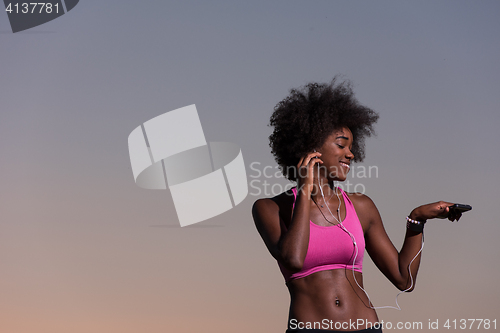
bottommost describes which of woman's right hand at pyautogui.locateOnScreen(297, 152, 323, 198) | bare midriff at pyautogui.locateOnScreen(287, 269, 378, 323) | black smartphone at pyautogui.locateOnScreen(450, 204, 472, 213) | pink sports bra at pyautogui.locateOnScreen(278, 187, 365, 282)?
bare midriff at pyautogui.locateOnScreen(287, 269, 378, 323)

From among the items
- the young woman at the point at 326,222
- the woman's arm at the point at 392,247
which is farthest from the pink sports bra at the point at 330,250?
the woman's arm at the point at 392,247

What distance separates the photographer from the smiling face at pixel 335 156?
2566 millimetres

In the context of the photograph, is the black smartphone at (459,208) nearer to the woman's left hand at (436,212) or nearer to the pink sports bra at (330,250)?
the woman's left hand at (436,212)

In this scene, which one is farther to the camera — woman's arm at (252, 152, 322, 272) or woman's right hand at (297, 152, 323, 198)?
woman's right hand at (297, 152, 323, 198)

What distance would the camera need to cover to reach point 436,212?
2420mm

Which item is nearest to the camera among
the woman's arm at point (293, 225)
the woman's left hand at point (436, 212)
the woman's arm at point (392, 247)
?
the woman's arm at point (293, 225)

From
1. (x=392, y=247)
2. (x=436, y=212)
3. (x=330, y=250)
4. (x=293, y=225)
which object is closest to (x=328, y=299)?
(x=330, y=250)

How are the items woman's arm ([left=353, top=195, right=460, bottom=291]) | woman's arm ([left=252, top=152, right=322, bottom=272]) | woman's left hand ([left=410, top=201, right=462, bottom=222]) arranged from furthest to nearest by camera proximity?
woman's arm ([left=353, top=195, right=460, bottom=291]), woman's left hand ([left=410, top=201, right=462, bottom=222]), woman's arm ([left=252, top=152, right=322, bottom=272])

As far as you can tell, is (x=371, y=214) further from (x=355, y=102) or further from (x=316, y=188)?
(x=355, y=102)

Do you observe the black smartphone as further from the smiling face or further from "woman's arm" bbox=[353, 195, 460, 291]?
the smiling face

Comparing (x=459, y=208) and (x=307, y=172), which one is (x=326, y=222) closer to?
(x=307, y=172)

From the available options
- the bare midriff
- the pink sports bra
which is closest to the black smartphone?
the pink sports bra

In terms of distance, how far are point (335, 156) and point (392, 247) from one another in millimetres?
521

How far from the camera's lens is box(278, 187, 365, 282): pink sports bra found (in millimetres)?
2324
